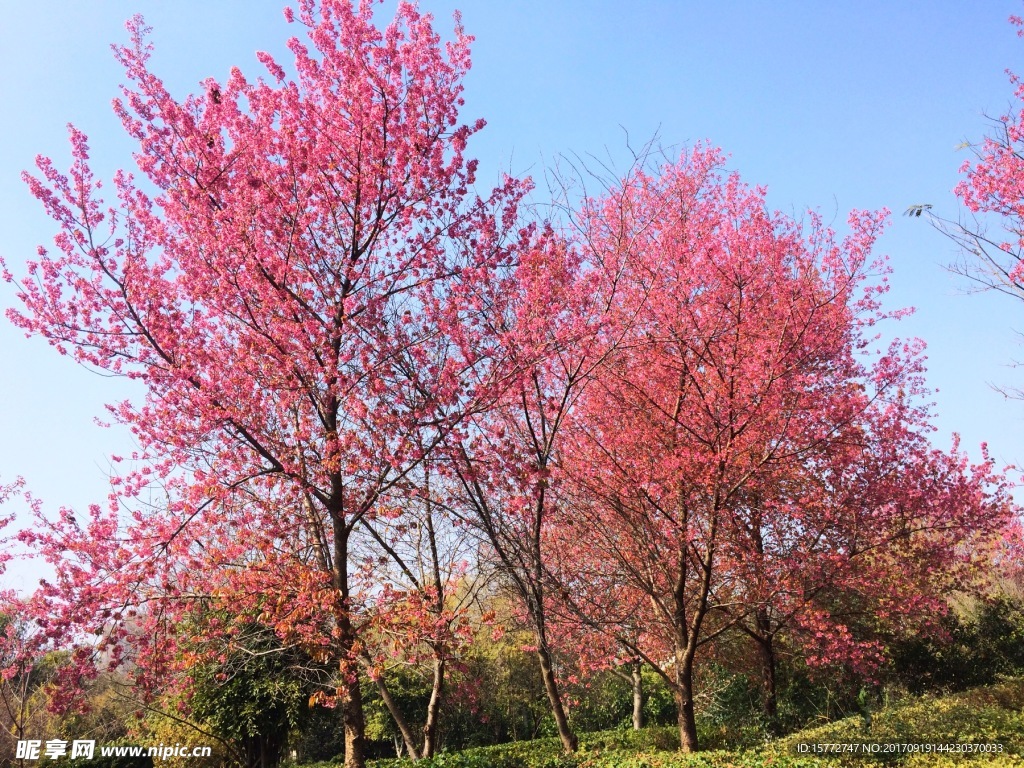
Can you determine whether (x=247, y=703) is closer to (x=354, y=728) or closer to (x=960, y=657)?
(x=354, y=728)

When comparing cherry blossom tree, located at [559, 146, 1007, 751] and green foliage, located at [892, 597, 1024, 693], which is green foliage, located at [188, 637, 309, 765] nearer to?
cherry blossom tree, located at [559, 146, 1007, 751]

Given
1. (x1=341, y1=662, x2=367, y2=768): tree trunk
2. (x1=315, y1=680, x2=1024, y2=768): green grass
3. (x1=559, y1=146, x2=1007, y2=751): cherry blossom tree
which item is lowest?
(x1=315, y1=680, x2=1024, y2=768): green grass

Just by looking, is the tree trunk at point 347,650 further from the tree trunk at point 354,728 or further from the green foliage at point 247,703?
the green foliage at point 247,703

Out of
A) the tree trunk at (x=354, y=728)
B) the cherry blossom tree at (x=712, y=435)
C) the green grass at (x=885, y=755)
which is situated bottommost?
the green grass at (x=885, y=755)

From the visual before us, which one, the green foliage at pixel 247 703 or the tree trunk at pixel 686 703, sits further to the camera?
the green foliage at pixel 247 703

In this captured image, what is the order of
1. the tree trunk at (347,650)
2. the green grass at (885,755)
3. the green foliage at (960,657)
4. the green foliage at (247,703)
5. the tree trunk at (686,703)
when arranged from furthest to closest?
1. the green foliage at (960,657)
2. the green foliage at (247,703)
3. the tree trunk at (686,703)
4. the tree trunk at (347,650)
5. the green grass at (885,755)

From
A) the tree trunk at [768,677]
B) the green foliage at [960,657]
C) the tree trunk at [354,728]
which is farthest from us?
the green foliage at [960,657]

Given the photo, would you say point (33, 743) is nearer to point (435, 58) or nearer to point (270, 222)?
point (270, 222)

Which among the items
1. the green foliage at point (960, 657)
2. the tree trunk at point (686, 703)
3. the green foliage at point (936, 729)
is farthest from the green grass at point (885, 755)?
the green foliage at point (960, 657)

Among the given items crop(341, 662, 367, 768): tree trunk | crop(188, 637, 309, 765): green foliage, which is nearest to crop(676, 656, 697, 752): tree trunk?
crop(341, 662, 367, 768): tree trunk

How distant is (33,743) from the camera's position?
1025 centimetres

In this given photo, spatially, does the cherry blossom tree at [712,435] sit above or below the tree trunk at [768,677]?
above

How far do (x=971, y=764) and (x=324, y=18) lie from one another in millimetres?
8667

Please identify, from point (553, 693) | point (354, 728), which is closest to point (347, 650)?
point (354, 728)
